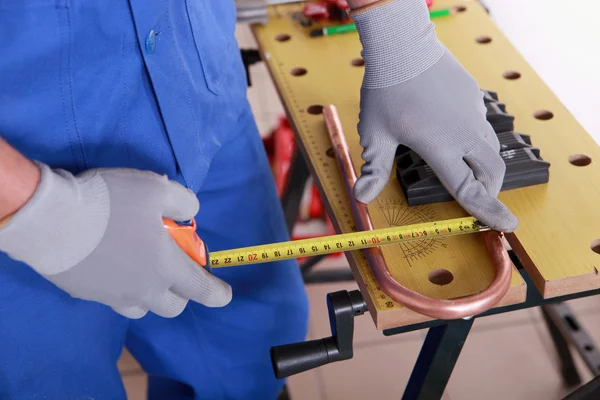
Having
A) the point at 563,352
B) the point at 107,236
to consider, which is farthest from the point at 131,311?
the point at 563,352

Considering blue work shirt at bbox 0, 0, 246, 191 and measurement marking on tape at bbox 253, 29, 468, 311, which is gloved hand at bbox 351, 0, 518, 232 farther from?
blue work shirt at bbox 0, 0, 246, 191

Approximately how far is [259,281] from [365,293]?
0.37 m

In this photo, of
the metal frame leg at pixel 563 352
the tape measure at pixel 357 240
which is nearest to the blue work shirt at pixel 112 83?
the tape measure at pixel 357 240

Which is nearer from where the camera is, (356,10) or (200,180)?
(356,10)

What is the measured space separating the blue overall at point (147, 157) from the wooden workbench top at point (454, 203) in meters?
0.16

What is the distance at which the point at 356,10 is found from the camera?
93 cm

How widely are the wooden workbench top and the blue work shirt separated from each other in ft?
0.74

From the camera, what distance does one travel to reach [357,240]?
89cm

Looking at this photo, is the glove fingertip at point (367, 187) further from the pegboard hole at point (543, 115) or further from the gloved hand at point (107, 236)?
the pegboard hole at point (543, 115)

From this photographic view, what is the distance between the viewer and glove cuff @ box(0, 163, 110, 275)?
0.73 metres

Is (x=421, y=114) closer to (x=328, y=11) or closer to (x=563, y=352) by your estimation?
(x=328, y=11)

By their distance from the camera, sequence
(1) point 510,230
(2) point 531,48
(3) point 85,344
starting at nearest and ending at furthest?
(1) point 510,230 → (3) point 85,344 → (2) point 531,48

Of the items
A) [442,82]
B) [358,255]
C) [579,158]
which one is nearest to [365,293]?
[358,255]

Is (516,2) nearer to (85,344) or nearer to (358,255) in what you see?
(358,255)
